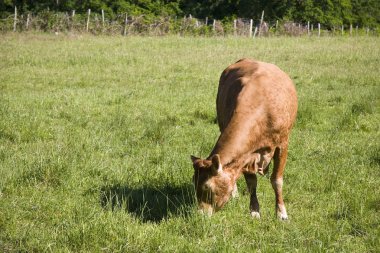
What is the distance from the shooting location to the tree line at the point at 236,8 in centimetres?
5325

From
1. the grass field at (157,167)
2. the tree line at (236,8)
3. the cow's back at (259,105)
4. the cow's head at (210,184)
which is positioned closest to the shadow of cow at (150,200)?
the grass field at (157,167)

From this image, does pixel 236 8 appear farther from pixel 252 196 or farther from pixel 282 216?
pixel 282 216

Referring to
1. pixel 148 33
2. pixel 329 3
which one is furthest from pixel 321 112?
pixel 329 3

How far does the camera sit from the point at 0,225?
4.36 meters

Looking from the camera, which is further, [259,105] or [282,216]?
[259,105]

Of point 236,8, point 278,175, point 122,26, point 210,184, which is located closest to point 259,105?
point 278,175

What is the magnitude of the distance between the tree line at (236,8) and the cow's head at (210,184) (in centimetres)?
4830

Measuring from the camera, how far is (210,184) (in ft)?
14.5

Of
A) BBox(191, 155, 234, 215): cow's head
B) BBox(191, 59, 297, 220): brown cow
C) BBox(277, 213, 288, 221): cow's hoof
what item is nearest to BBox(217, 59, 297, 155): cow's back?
BBox(191, 59, 297, 220): brown cow

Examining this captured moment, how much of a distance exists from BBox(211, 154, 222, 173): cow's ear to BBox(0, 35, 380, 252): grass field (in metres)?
0.44

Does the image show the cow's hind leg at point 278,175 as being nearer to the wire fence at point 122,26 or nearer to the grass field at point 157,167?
the grass field at point 157,167

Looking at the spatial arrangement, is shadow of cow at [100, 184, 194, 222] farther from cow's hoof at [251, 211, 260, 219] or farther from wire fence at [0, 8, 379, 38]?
wire fence at [0, 8, 379, 38]

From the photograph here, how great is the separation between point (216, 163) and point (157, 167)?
6.56 feet

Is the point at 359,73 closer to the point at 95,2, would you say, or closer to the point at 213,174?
the point at 213,174
